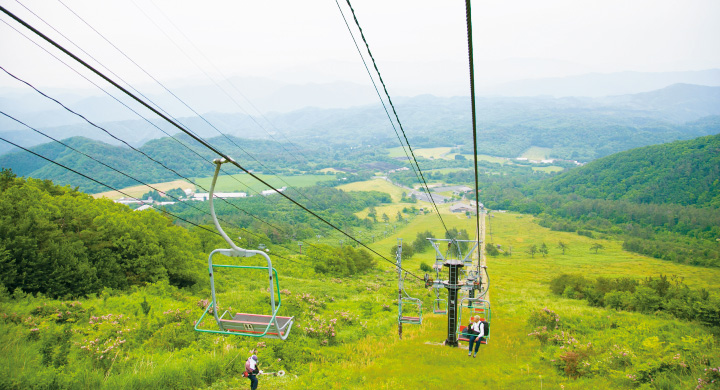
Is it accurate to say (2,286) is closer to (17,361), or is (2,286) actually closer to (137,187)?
(17,361)

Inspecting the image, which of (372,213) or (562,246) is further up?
(372,213)

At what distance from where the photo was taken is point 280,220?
140 m

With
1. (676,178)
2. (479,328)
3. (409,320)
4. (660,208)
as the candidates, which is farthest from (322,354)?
(676,178)

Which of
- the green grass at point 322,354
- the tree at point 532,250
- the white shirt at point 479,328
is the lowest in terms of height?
the tree at point 532,250

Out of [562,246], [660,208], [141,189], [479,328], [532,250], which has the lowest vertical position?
[532,250]

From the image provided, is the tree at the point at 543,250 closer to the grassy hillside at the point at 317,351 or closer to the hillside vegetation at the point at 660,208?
the hillside vegetation at the point at 660,208

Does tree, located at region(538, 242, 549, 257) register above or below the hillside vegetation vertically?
below

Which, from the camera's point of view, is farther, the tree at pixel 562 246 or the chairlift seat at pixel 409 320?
the tree at pixel 562 246

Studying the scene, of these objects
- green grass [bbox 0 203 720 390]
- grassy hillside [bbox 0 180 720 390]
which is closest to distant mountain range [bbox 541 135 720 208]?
grassy hillside [bbox 0 180 720 390]

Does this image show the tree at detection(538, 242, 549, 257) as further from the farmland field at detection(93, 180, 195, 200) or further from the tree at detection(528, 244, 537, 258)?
the farmland field at detection(93, 180, 195, 200)

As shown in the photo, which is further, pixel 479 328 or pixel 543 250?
pixel 543 250

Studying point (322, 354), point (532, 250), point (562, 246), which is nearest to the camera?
point (322, 354)

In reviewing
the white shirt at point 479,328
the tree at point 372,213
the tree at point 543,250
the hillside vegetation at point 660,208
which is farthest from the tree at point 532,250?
the white shirt at point 479,328

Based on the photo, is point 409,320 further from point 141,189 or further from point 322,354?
point 141,189
